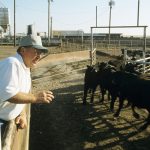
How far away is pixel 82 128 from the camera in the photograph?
8797mm

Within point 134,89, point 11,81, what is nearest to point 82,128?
point 134,89

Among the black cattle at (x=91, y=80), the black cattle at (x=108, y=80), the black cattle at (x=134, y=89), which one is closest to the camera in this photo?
the black cattle at (x=134, y=89)

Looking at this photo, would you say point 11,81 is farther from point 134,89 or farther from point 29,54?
point 134,89

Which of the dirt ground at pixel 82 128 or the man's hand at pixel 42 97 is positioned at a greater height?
the man's hand at pixel 42 97

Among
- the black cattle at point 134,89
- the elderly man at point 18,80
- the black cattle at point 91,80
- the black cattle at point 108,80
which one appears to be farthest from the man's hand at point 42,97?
the black cattle at point 91,80

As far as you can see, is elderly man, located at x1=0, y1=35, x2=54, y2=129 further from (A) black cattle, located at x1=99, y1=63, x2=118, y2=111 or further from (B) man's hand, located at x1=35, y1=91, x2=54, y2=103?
(A) black cattle, located at x1=99, y1=63, x2=118, y2=111

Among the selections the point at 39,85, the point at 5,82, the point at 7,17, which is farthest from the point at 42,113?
the point at 7,17

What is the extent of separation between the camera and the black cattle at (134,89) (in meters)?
8.57

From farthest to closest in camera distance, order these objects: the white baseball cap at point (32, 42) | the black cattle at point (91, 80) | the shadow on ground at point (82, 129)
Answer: the black cattle at point (91, 80), the shadow on ground at point (82, 129), the white baseball cap at point (32, 42)

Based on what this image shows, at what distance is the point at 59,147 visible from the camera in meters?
7.33

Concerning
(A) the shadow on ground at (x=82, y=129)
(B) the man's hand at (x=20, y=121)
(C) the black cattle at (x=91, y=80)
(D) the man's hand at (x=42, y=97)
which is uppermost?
(D) the man's hand at (x=42, y=97)

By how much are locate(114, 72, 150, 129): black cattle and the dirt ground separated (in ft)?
1.60

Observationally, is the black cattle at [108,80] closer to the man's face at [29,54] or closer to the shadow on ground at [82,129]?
the shadow on ground at [82,129]

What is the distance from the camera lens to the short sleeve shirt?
3248 millimetres
